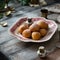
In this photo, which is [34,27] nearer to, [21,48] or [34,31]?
[34,31]

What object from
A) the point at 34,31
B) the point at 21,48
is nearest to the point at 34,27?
the point at 34,31

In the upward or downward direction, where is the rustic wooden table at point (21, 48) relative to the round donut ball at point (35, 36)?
downward

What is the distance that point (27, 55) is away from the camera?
0.92m

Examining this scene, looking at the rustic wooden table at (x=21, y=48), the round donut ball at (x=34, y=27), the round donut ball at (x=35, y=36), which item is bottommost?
the rustic wooden table at (x=21, y=48)

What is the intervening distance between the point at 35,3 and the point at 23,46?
0.80 m

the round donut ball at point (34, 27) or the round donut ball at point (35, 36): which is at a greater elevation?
the round donut ball at point (34, 27)

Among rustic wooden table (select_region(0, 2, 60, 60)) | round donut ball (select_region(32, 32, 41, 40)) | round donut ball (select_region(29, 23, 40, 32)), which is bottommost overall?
rustic wooden table (select_region(0, 2, 60, 60))

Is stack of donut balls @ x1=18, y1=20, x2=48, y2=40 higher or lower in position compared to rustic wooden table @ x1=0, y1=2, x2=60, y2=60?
higher

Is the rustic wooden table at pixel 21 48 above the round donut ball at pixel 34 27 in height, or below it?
below

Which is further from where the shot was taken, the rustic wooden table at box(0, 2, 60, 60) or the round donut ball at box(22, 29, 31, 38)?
the round donut ball at box(22, 29, 31, 38)

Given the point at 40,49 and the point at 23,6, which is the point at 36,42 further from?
the point at 23,6

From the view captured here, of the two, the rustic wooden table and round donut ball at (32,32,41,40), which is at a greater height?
round donut ball at (32,32,41,40)

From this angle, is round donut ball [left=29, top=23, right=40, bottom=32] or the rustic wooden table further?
round donut ball [left=29, top=23, right=40, bottom=32]

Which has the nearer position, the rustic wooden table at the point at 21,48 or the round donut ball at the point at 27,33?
the rustic wooden table at the point at 21,48
